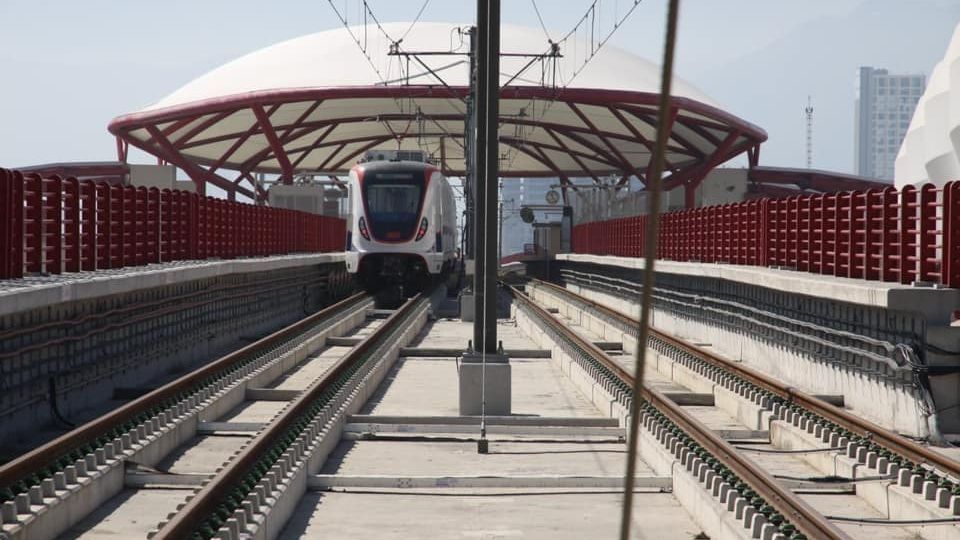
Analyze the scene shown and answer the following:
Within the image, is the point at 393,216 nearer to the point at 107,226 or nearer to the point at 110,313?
the point at 107,226

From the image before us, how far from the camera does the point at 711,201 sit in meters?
68.1

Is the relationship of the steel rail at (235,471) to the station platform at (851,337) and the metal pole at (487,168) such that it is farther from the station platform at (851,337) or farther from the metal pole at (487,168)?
the station platform at (851,337)

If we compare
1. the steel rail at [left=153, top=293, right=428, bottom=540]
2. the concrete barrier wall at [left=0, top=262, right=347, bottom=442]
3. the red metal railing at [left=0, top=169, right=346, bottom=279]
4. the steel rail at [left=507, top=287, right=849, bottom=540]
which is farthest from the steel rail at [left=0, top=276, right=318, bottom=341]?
the steel rail at [left=507, top=287, right=849, bottom=540]

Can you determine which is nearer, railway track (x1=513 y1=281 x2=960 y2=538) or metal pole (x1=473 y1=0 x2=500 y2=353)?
railway track (x1=513 y1=281 x2=960 y2=538)

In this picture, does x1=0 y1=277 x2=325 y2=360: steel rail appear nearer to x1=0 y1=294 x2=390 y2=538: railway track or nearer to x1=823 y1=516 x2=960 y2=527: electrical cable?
x1=0 y1=294 x2=390 y2=538: railway track

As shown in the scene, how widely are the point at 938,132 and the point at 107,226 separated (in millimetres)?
35576

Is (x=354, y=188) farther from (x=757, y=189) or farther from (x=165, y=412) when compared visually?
(x=757, y=189)

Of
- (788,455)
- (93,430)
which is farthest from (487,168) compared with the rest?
(93,430)

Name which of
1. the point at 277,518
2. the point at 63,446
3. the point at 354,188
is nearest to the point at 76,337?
the point at 63,446

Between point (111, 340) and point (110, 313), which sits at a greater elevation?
point (110, 313)

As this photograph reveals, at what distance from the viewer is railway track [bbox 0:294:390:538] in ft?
26.4

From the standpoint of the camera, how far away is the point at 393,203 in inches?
1358

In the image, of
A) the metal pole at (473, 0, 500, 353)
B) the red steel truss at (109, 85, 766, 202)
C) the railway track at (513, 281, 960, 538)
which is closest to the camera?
the railway track at (513, 281, 960, 538)

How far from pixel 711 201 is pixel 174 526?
63025mm
